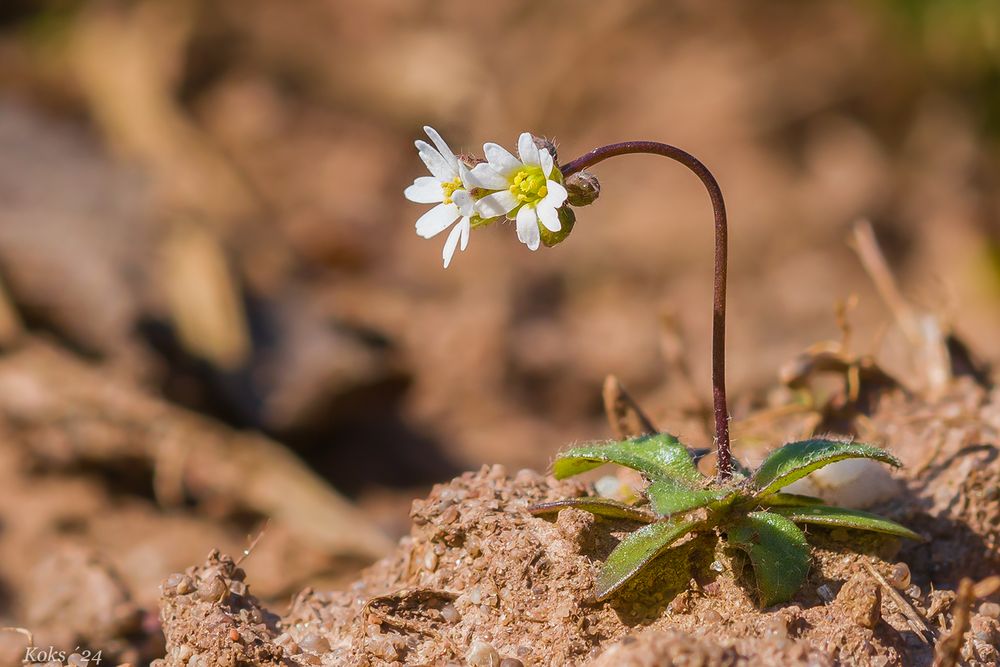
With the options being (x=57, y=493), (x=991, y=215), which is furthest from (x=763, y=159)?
Answer: (x=57, y=493)

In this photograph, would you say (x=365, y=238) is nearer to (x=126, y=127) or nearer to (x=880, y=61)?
(x=126, y=127)

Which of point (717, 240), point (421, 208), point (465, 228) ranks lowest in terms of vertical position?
point (717, 240)

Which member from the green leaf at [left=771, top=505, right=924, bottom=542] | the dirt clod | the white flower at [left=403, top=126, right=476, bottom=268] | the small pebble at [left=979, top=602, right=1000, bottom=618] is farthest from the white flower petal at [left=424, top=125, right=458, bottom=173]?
the small pebble at [left=979, top=602, right=1000, bottom=618]

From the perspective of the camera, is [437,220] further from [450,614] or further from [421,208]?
[421,208]

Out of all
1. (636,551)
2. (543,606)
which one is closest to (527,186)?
(636,551)

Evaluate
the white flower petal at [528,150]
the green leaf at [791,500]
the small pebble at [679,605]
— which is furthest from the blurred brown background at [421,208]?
the white flower petal at [528,150]

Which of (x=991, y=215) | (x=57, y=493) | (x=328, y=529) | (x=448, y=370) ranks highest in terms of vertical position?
(x=991, y=215)
